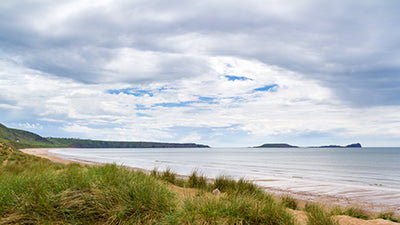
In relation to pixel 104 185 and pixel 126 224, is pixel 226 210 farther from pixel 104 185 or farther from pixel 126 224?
pixel 104 185

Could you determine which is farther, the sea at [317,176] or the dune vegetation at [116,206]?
the sea at [317,176]

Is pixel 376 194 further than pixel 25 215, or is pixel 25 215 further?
pixel 376 194

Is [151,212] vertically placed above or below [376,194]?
above

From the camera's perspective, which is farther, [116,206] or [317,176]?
[317,176]

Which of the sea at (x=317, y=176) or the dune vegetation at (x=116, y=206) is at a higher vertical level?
the dune vegetation at (x=116, y=206)

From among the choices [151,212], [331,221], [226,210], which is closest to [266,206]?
[226,210]

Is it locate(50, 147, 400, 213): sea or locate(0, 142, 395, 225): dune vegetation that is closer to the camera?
locate(0, 142, 395, 225): dune vegetation

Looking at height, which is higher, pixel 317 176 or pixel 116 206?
pixel 116 206

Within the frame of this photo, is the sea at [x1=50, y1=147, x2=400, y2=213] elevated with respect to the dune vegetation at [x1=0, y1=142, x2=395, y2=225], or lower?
lower

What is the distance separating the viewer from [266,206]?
19.9ft

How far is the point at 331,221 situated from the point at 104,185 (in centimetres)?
524

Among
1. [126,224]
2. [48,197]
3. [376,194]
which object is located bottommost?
[376,194]

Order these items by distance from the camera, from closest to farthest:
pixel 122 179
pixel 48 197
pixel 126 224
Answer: pixel 126 224 → pixel 48 197 → pixel 122 179

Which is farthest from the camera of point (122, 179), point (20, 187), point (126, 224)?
point (122, 179)
